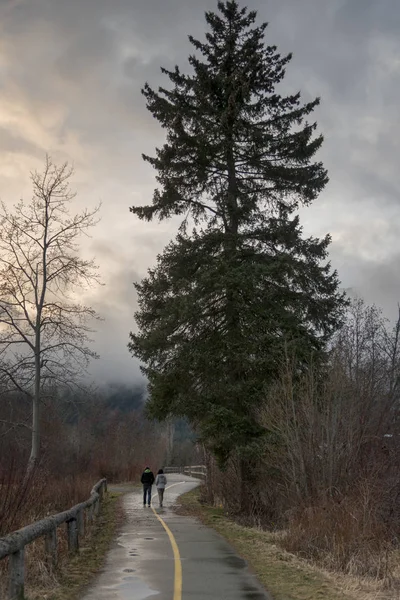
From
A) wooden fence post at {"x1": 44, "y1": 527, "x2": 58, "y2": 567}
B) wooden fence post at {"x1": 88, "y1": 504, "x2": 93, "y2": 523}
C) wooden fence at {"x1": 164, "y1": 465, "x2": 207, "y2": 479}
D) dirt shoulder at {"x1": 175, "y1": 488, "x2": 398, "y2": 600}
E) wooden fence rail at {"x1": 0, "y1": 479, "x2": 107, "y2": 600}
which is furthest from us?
wooden fence at {"x1": 164, "y1": 465, "x2": 207, "y2": 479}

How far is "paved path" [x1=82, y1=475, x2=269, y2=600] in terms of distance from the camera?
8.59 meters

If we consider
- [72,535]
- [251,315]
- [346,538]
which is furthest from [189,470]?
[72,535]

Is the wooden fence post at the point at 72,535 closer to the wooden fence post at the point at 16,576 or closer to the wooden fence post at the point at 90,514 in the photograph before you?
the wooden fence post at the point at 16,576

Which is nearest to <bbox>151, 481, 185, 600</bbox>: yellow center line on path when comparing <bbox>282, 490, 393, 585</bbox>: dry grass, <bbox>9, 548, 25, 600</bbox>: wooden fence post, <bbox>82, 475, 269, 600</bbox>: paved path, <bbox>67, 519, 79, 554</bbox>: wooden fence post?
<bbox>82, 475, 269, 600</bbox>: paved path

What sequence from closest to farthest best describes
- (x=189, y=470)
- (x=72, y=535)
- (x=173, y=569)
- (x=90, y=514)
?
(x=173, y=569)
(x=72, y=535)
(x=90, y=514)
(x=189, y=470)

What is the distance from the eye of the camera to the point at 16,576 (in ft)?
24.2

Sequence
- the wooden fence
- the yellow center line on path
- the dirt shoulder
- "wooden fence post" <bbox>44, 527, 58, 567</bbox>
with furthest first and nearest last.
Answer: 1. the wooden fence
2. "wooden fence post" <bbox>44, 527, 58, 567</bbox>
3. the dirt shoulder
4. the yellow center line on path

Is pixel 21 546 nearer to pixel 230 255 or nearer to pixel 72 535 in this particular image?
pixel 72 535

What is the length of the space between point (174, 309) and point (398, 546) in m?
11.6

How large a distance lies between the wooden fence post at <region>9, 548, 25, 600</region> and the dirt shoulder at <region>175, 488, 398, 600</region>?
363cm

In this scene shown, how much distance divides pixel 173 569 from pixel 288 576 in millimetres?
2069

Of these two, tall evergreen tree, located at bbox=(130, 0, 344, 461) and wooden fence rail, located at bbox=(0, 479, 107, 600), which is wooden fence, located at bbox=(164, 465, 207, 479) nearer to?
tall evergreen tree, located at bbox=(130, 0, 344, 461)

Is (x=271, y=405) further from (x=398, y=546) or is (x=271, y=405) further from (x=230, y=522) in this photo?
(x=398, y=546)

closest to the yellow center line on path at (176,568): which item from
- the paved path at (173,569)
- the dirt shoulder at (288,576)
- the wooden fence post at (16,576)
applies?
the paved path at (173,569)
